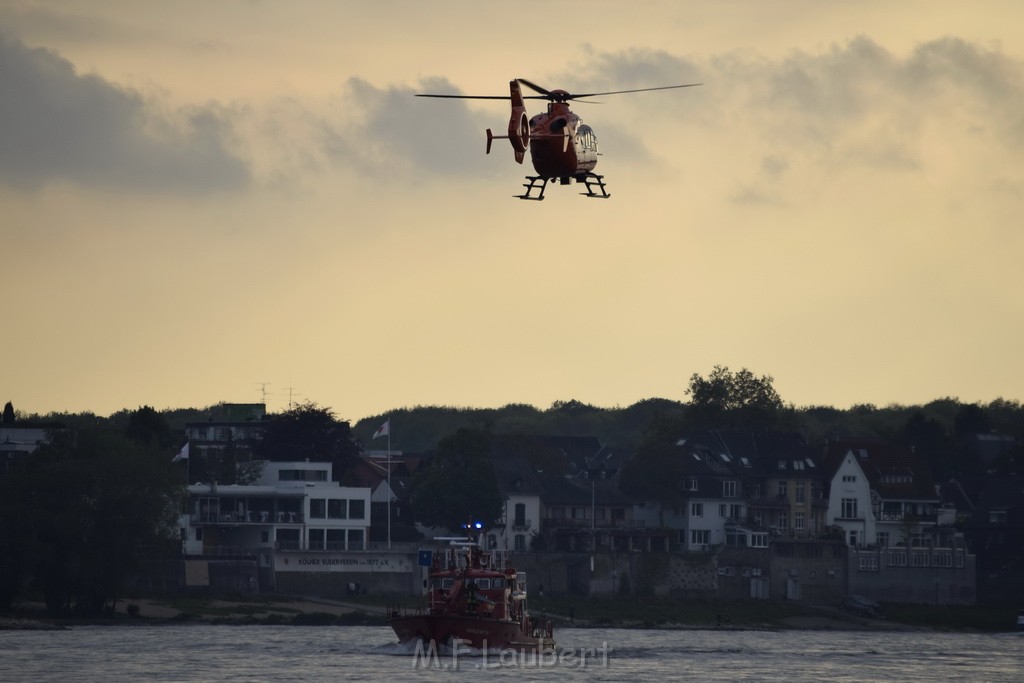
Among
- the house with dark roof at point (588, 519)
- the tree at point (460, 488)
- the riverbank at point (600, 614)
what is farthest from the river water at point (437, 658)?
the house with dark roof at point (588, 519)

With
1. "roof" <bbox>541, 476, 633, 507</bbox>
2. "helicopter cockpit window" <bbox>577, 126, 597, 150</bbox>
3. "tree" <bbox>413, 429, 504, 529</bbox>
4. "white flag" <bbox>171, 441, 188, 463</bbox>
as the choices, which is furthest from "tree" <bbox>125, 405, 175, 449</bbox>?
"helicopter cockpit window" <bbox>577, 126, 597, 150</bbox>

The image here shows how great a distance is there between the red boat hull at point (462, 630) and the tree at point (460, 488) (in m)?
58.0

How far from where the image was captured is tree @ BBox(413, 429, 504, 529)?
168500 mm

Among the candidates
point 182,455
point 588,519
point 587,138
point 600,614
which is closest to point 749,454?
point 588,519

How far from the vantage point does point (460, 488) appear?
169 m

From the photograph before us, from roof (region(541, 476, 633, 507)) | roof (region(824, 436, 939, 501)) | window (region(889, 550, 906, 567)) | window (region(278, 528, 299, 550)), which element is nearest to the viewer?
window (region(278, 528, 299, 550))

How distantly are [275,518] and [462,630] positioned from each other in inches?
2339

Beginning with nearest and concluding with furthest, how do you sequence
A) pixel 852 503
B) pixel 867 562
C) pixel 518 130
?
1. pixel 518 130
2. pixel 867 562
3. pixel 852 503

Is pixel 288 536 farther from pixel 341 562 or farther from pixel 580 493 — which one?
pixel 580 493

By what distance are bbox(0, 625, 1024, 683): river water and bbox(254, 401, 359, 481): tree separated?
5448 cm

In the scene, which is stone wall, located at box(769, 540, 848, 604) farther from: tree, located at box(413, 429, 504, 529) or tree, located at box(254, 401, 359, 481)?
tree, located at box(254, 401, 359, 481)

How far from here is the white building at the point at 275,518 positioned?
162 m

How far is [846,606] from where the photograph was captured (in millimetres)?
171625

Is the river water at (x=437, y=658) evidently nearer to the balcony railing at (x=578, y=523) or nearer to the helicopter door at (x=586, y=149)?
the helicopter door at (x=586, y=149)
